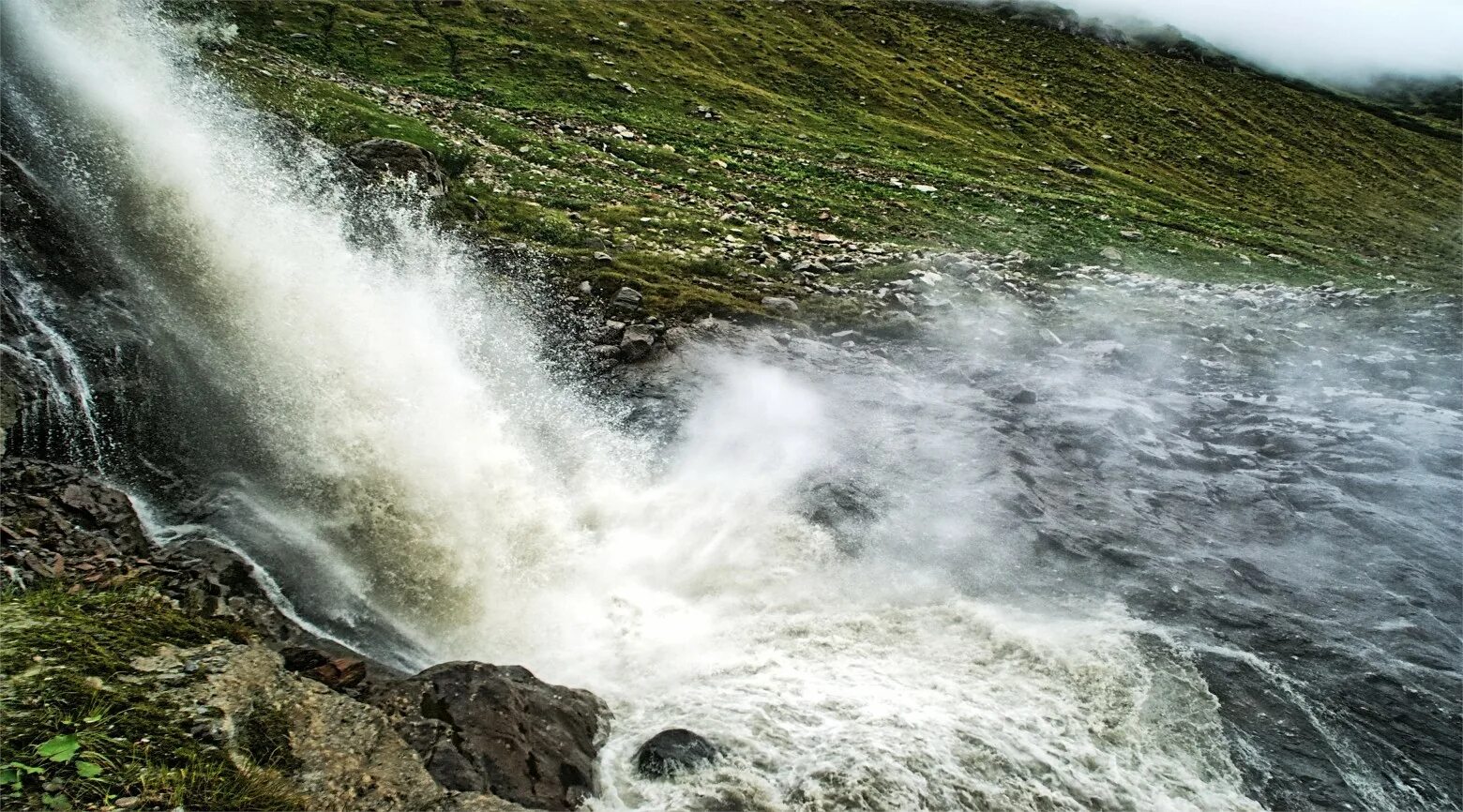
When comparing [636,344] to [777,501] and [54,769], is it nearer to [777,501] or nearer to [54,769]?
[777,501]

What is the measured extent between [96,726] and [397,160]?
16.1m

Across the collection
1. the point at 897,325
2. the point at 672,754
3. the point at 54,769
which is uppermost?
the point at 54,769

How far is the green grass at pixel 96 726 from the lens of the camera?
4.97 meters

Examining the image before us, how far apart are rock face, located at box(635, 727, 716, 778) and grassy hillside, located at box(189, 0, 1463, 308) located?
11851mm

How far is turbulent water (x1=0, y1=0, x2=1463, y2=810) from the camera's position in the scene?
784cm

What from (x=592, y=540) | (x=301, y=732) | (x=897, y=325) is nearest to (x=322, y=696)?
(x=301, y=732)

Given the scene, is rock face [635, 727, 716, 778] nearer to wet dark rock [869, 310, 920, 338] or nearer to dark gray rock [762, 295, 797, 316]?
dark gray rock [762, 295, 797, 316]

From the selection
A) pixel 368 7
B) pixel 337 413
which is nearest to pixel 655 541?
pixel 337 413

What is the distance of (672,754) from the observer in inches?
273

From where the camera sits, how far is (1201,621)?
977 centimetres

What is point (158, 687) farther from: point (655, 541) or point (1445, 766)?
point (1445, 766)

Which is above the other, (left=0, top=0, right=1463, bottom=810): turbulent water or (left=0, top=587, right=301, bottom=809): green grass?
(left=0, top=587, right=301, bottom=809): green grass

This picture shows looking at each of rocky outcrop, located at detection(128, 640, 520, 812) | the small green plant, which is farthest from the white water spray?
the small green plant

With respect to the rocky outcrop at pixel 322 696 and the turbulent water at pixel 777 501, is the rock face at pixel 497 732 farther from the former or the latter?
the turbulent water at pixel 777 501
